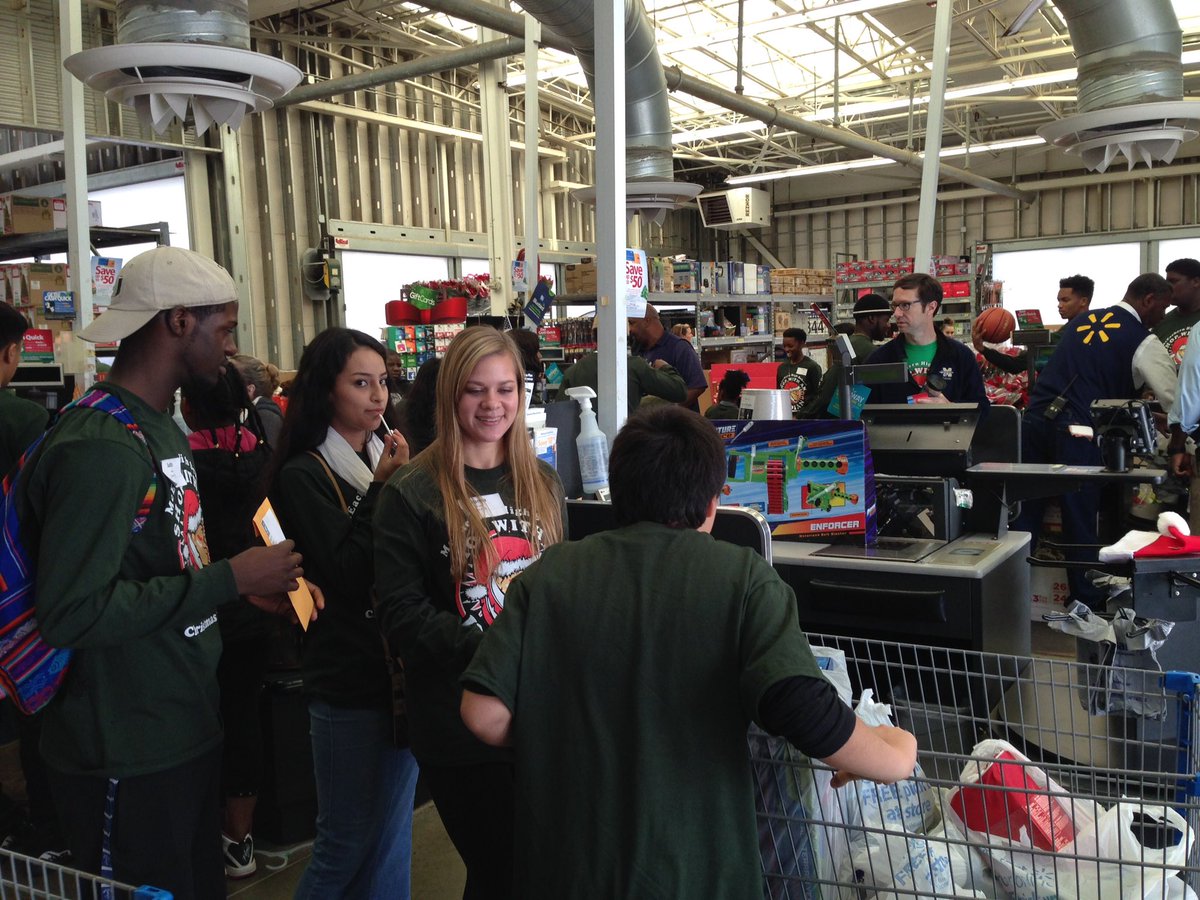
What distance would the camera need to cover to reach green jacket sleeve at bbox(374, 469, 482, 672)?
180 cm

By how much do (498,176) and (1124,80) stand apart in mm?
5090

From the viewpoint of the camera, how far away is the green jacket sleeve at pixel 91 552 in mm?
1562

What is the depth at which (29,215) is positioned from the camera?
8.56 metres

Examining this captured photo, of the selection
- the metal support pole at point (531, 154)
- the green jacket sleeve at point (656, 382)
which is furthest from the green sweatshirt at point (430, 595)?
the metal support pole at point (531, 154)

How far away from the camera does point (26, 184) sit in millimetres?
12102

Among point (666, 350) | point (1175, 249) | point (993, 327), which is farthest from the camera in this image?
point (1175, 249)

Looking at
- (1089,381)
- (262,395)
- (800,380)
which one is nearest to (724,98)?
(800,380)

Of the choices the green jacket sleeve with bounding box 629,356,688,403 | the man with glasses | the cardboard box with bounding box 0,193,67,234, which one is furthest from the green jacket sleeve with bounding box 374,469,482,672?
the cardboard box with bounding box 0,193,67,234

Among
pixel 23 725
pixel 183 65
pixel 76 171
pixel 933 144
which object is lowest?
pixel 23 725

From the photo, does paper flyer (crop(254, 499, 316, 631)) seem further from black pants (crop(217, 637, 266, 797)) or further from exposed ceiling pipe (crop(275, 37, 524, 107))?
exposed ceiling pipe (crop(275, 37, 524, 107))

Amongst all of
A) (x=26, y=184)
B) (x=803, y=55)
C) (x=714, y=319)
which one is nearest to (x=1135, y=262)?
(x=803, y=55)

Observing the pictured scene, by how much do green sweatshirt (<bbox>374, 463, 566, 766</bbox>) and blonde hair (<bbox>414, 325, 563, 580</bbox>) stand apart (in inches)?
0.9

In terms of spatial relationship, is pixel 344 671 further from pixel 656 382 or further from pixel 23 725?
pixel 656 382

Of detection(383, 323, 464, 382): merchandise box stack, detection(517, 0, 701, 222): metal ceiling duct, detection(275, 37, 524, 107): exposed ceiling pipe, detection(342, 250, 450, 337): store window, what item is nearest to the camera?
detection(517, 0, 701, 222): metal ceiling duct
